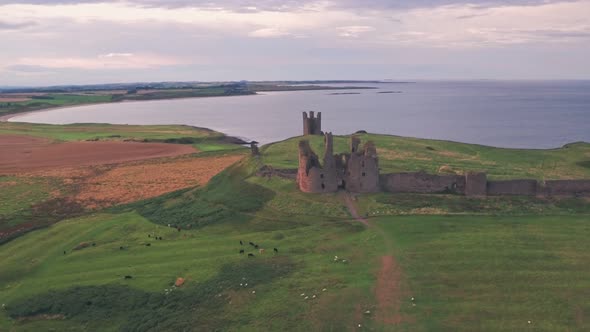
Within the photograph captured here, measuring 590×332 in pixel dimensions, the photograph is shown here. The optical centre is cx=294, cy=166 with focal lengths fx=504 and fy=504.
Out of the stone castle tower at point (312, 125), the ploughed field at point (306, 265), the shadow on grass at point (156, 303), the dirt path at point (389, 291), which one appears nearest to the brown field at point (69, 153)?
the stone castle tower at point (312, 125)

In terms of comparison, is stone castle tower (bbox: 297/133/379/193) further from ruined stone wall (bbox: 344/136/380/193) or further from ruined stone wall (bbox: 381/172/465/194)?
ruined stone wall (bbox: 381/172/465/194)

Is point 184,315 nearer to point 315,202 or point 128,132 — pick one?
point 315,202

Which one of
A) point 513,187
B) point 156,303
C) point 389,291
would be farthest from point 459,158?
point 156,303

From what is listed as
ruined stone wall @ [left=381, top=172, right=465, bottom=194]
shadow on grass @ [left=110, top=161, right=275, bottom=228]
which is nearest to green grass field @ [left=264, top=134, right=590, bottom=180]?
shadow on grass @ [left=110, top=161, right=275, bottom=228]

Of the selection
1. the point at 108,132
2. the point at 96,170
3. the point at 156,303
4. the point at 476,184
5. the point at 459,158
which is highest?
the point at 476,184

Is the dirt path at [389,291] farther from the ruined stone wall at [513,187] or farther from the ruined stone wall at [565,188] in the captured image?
the ruined stone wall at [565,188]

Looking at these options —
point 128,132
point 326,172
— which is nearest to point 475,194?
point 326,172

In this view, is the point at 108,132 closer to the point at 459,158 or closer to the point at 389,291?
the point at 459,158
